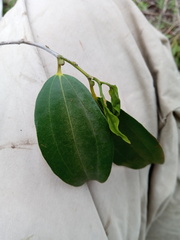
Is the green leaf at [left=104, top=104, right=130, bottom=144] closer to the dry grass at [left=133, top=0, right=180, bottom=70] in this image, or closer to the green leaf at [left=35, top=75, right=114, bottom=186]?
the green leaf at [left=35, top=75, right=114, bottom=186]

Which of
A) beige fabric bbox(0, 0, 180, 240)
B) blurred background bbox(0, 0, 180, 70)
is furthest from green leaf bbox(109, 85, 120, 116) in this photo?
blurred background bbox(0, 0, 180, 70)

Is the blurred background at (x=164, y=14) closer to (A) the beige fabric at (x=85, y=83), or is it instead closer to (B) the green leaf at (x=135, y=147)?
(A) the beige fabric at (x=85, y=83)

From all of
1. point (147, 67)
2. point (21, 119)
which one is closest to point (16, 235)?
point (21, 119)

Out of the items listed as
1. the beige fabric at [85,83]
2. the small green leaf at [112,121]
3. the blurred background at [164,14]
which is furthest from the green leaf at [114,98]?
the blurred background at [164,14]

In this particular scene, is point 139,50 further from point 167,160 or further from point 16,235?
point 16,235

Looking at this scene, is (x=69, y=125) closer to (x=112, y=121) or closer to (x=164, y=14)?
(x=112, y=121)

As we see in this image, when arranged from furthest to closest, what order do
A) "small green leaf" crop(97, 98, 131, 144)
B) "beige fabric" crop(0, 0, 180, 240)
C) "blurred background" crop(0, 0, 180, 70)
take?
"blurred background" crop(0, 0, 180, 70), "beige fabric" crop(0, 0, 180, 240), "small green leaf" crop(97, 98, 131, 144)
